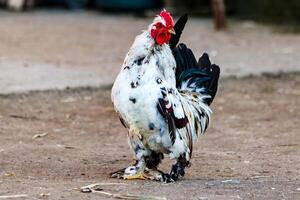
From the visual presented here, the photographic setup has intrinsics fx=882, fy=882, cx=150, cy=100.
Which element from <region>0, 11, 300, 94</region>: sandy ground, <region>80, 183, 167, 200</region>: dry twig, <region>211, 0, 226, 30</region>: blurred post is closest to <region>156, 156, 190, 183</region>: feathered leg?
<region>80, 183, 167, 200</region>: dry twig

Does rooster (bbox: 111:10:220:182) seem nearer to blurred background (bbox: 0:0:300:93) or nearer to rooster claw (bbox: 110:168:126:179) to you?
rooster claw (bbox: 110:168:126:179)

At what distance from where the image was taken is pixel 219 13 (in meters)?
14.7

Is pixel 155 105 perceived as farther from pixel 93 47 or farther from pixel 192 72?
pixel 93 47

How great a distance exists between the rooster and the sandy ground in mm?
3932

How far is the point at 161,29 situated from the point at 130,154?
166 centimetres

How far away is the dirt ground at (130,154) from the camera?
5594 millimetres

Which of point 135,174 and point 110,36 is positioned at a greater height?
point 135,174

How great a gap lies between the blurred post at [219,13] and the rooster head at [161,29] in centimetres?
871

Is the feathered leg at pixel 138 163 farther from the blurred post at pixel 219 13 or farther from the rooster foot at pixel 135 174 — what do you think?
the blurred post at pixel 219 13

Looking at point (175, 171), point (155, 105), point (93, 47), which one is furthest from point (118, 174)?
point (93, 47)

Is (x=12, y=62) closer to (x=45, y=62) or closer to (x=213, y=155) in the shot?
(x=45, y=62)

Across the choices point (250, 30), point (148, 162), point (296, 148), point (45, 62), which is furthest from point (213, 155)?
point (250, 30)

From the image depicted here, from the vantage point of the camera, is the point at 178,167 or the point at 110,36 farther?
the point at 110,36

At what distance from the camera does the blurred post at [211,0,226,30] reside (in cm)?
1441
